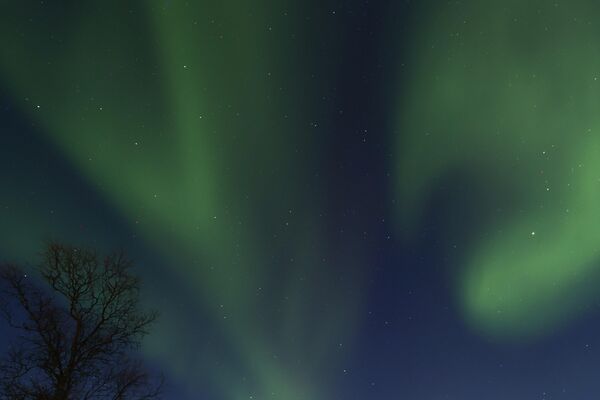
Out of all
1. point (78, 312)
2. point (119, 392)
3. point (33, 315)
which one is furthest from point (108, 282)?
point (119, 392)

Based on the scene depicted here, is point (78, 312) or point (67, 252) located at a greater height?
point (67, 252)

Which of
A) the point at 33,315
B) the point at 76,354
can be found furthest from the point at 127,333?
the point at 33,315

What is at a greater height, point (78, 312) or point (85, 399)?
point (78, 312)

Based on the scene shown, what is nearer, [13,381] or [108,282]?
[13,381]

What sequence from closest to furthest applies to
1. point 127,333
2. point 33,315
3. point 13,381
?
point 13,381 → point 33,315 → point 127,333

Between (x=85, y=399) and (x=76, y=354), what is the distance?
1056 mm

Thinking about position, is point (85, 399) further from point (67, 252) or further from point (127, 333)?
point (67, 252)

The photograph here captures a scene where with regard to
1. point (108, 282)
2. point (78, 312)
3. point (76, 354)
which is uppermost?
point (108, 282)

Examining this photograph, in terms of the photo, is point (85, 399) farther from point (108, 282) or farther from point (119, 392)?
point (108, 282)

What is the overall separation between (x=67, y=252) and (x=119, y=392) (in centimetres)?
367

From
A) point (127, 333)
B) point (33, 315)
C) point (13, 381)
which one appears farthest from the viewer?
point (127, 333)

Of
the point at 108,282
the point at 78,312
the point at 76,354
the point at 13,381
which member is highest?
the point at 108,282

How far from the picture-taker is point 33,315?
11258 mm

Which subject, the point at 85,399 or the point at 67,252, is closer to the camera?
the point at 85,399
